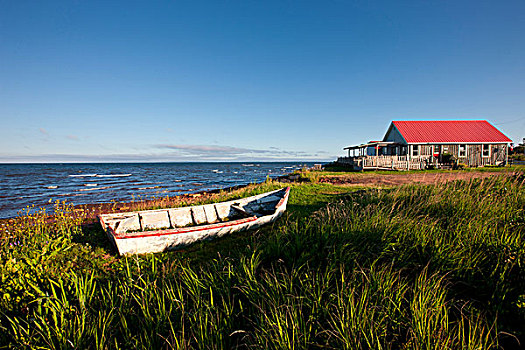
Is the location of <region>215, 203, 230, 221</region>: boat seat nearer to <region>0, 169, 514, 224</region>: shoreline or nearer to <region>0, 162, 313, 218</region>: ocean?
<region>0, 169, 514, 224</region>: shoreline

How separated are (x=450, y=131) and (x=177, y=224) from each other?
34672 mm

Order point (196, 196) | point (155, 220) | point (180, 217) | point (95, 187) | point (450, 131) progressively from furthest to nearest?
point (450, 131) → point (95, 187) → point (196, 196) → point (180, 217) → point (155, 220)

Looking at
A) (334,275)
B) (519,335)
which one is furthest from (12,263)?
(519,335)

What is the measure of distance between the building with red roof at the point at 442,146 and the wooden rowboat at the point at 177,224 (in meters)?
20.0

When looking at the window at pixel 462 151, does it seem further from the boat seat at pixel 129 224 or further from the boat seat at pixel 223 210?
the boat seat at pixel 129 224

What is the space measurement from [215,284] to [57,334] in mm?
1608

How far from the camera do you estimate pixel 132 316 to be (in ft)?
9.23

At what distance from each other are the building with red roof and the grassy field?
2324 cm

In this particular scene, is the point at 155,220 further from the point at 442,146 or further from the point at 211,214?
the point at 442,146

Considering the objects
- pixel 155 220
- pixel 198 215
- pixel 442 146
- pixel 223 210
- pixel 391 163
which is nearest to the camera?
pixel 155 220

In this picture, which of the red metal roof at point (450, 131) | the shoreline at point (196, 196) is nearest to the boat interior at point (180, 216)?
the shoreline at point (196, 196)

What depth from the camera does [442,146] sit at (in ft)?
92.9

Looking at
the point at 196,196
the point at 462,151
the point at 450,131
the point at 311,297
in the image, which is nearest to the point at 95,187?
the point at 196,196

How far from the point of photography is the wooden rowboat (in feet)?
19.6
